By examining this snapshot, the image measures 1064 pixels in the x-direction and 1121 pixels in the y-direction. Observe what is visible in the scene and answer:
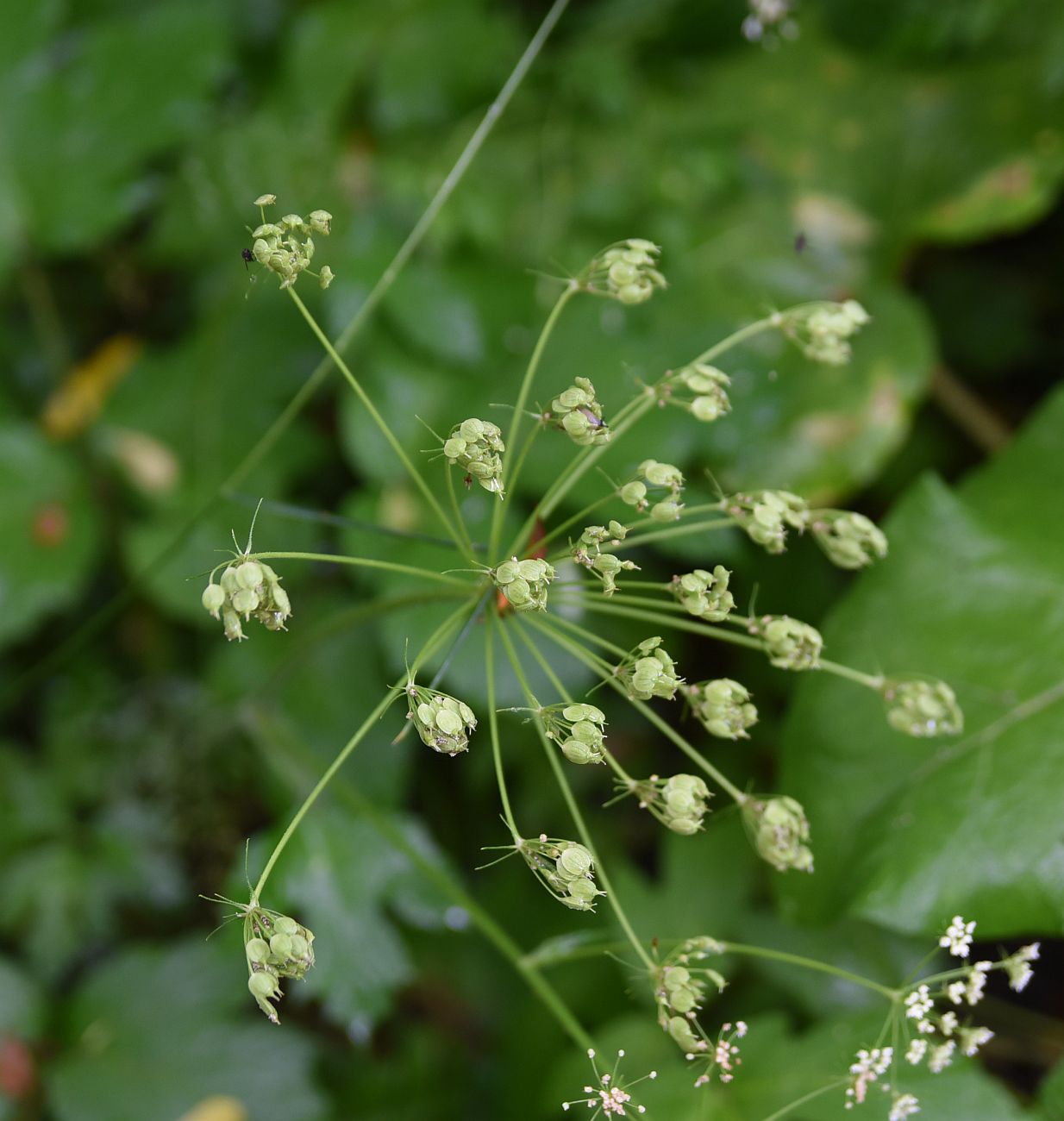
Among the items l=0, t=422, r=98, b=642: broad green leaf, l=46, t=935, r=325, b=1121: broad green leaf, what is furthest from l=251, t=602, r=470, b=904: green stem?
l=0, t=422, r=98, b=642: broad green leaf

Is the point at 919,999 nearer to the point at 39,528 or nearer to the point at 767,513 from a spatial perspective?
the point at 767,513

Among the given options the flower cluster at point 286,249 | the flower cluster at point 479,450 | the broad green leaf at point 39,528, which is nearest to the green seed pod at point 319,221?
the flower cluster at point 286,249

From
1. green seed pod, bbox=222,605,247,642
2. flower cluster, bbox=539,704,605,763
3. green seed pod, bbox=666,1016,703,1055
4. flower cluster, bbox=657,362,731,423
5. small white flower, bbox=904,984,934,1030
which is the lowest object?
small white flower, bbox=904,984,934,1030

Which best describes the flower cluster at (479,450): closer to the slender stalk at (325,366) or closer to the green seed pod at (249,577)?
the green seed pod at (249,577)

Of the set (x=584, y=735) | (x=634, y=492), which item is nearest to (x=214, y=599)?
(x=584, y=735)

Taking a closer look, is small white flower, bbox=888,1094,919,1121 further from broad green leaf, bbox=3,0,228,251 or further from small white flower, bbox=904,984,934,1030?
broad green leaf, bbox=3,0,228,251
